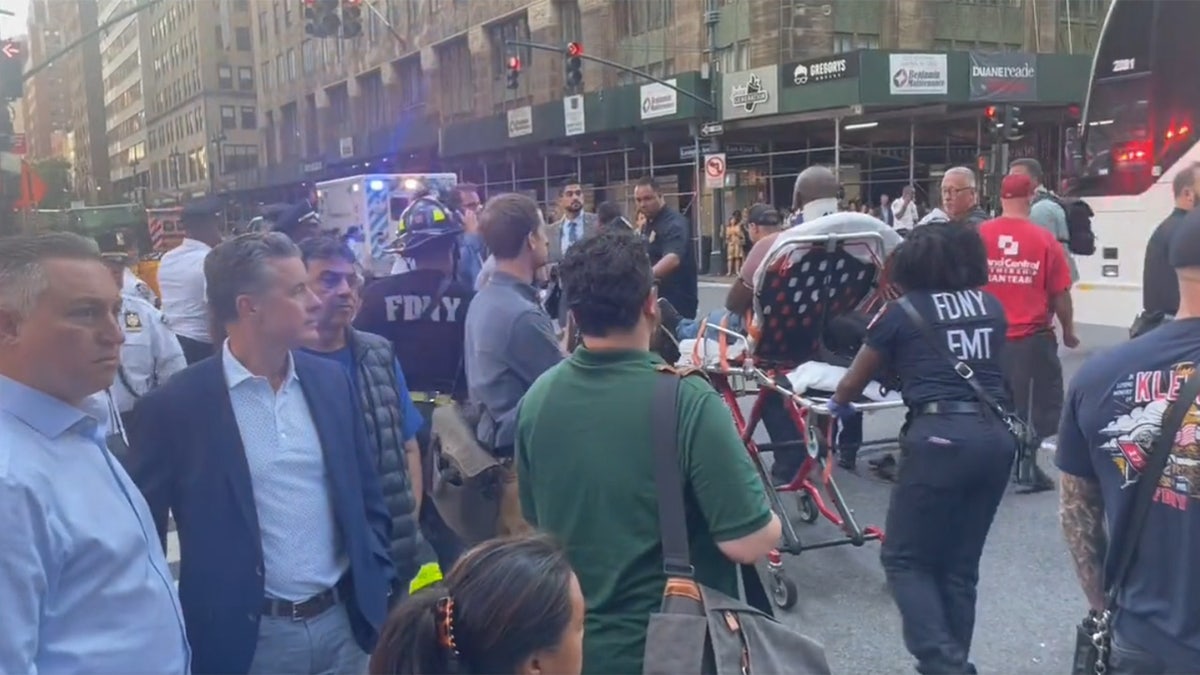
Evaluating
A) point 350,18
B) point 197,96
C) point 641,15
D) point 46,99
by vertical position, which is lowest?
point 350,18

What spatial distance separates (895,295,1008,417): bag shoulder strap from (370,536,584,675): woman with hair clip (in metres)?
2.41

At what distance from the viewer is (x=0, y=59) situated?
15711mm

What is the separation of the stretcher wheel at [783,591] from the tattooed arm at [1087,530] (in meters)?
2.25

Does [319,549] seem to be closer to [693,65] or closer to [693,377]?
[693,377]

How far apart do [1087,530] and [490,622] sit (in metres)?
1.84

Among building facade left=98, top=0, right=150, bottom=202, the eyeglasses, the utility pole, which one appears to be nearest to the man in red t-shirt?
the eyeglasses

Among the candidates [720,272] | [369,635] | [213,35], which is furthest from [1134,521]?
[213,35]

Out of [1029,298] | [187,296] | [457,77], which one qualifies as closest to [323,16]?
[187,296]

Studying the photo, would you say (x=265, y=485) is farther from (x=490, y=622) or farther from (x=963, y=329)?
(x=963, y=329)


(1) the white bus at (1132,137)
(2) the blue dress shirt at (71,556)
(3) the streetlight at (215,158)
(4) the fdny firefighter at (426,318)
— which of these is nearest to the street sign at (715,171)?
(1) the white bus at (1132,137)

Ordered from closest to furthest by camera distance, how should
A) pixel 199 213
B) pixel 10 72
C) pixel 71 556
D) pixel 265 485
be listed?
pixel 71 556
pixel 265 485
pixel 199 213
pixel 10 72

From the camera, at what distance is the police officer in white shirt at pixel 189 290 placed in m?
6.81

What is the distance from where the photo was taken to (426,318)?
4621mm

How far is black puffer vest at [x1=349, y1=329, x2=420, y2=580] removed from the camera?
10.9 feet
